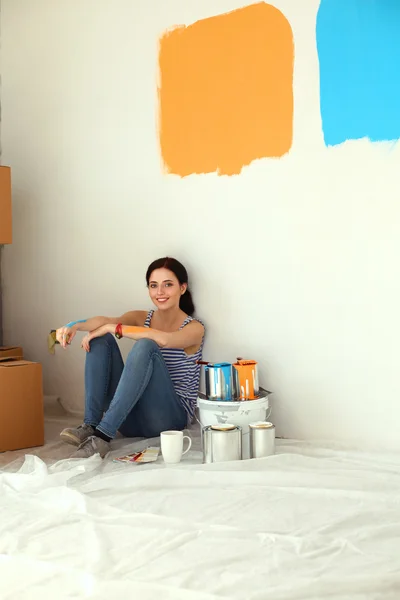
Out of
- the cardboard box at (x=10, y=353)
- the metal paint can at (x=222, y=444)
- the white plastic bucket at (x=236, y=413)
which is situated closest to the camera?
the metal paint can at (x=222, y=444)

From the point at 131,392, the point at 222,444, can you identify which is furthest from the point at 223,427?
the point at 131,392

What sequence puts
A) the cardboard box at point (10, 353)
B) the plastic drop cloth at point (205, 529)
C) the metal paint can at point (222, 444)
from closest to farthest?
the plastic drop cloth at point (205, 529) < the metal paint can at point (222, 444) < the cardboard box at point (10, 353)

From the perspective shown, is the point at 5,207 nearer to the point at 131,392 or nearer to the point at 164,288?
the point at 164,288

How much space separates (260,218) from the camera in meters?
2.66

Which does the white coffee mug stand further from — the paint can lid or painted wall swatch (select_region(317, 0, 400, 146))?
painted wall swatch (select_region(317, 0, 400, 146))

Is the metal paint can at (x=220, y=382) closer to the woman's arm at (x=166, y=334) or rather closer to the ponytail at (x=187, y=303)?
the woman's arm at (x=166, y=334)

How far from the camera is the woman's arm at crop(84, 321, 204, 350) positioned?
259 centimetres

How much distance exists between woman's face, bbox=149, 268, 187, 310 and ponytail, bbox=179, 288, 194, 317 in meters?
0.08

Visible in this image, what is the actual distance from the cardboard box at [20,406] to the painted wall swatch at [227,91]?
1.05 metres

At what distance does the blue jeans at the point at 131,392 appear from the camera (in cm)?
248

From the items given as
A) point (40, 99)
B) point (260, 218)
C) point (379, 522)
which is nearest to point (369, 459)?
point (379, 522)

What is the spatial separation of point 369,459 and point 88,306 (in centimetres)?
159

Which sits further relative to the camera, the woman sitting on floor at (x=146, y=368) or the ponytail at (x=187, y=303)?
the ponytail at (x=187, y=303)

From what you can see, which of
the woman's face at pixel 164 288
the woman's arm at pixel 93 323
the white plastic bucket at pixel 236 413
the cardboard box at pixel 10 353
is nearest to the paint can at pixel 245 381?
the white plastic bucket at pixel 236 413
